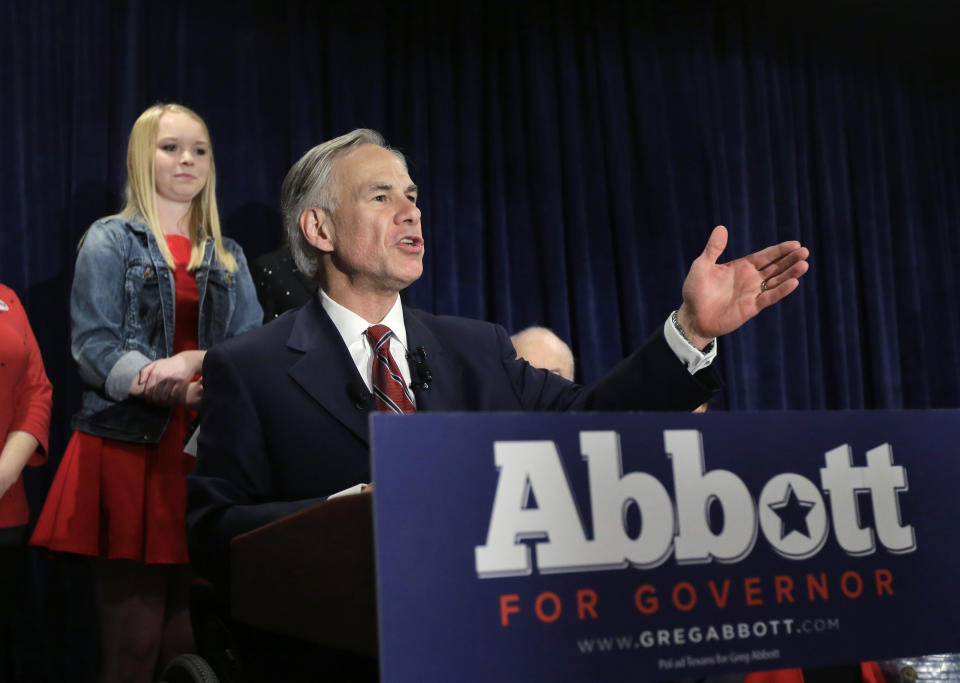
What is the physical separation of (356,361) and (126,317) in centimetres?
89

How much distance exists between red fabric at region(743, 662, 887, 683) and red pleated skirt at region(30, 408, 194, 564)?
1.24m

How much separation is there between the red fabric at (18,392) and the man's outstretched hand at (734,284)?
1.58 metres

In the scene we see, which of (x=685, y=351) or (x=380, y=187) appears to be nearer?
(x=685, y=351)

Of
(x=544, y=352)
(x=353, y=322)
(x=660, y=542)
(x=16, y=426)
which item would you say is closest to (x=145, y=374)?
(x=16, y=426)

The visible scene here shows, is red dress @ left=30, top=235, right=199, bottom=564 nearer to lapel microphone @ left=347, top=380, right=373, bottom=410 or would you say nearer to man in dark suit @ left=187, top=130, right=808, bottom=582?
man in dark suit @ left=187, top=130, right=808, bottom=582

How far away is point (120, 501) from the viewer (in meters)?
2.16

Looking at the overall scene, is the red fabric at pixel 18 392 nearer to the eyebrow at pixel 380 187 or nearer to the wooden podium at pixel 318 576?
the eyebrow at pixel 380 187

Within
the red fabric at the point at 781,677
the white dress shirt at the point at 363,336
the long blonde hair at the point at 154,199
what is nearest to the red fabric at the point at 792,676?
the red fabric at the point at 781,677

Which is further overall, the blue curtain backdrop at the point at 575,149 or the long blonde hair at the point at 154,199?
the blue curtain backdrop at the point at 575,149

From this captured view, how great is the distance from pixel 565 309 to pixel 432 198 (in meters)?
0.67

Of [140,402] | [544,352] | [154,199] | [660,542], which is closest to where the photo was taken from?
[660,542]

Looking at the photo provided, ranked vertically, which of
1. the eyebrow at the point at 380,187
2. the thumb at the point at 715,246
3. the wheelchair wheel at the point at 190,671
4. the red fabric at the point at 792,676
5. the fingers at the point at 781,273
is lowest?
the red fabric at the point at 792,676

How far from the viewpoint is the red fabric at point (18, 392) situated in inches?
84.2

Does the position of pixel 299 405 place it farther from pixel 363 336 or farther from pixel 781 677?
pixel 781 677
